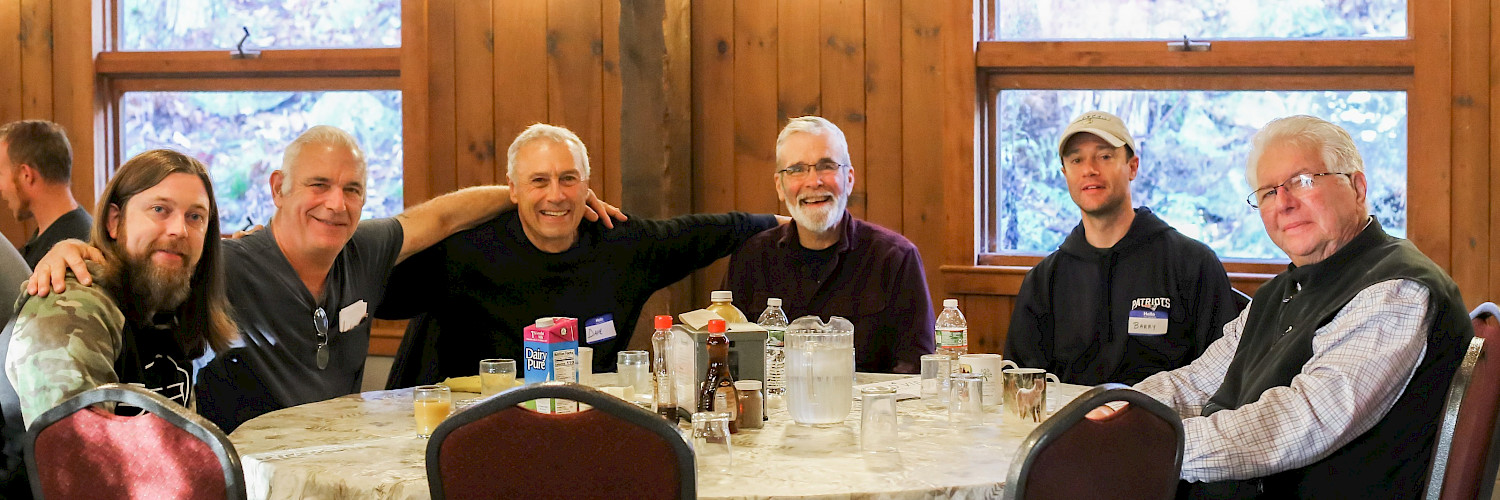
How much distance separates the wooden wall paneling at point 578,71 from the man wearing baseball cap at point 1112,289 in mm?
1686

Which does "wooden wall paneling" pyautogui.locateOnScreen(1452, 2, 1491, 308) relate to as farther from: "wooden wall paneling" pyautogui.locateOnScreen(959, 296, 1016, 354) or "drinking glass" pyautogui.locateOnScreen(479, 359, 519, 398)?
"drinking glass" pyautogui.locateOnScreen(479, 359, 519, 398)

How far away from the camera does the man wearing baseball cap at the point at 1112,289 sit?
10.4 feet

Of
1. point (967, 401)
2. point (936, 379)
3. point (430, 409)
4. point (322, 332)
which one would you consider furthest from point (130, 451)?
point (936, 379)

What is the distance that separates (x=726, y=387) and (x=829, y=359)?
0.20 meters

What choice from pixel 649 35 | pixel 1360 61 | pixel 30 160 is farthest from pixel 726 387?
pixel 30 160

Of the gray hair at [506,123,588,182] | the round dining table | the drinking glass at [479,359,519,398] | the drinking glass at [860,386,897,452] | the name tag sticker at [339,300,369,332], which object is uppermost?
the gray hair at [506,123,588,182]

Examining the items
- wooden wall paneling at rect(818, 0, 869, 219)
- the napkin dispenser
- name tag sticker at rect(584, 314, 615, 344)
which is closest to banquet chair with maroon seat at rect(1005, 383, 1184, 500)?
the napkin dispenser

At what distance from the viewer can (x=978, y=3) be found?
4098mm

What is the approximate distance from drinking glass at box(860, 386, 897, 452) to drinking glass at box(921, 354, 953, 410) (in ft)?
1.27

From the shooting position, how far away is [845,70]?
4168mm

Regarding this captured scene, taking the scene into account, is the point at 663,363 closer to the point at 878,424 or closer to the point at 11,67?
the point at 878,424

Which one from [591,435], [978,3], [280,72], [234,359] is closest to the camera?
[591,435]

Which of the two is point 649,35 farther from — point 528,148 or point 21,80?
point 21,80

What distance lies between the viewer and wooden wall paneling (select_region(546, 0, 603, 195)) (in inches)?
171
